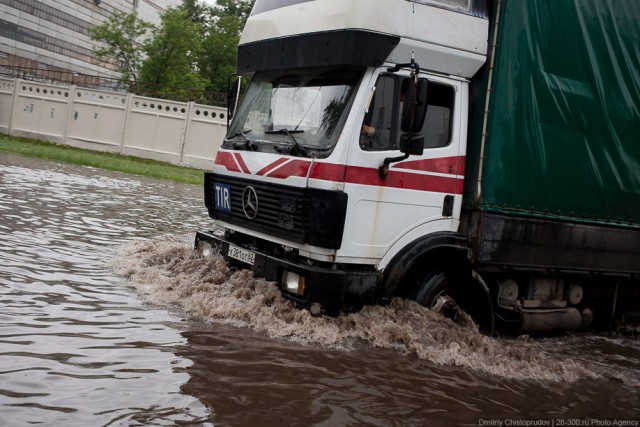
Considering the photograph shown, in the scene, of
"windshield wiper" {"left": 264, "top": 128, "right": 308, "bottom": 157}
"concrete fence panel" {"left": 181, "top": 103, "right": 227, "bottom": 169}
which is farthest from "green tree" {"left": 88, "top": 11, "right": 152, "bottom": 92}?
"windshield wiper" {"left": 264, "top": 128, "right": 308, "bottom": 157}

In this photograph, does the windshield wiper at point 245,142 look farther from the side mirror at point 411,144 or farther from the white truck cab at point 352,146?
the side mirror at point 411,144

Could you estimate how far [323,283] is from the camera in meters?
5.70

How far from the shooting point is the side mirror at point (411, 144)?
5.75 m

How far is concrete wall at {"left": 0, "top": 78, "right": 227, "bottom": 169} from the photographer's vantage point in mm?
27422

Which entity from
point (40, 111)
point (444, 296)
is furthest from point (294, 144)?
point (40, 111)

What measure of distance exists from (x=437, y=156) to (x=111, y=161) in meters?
20.9

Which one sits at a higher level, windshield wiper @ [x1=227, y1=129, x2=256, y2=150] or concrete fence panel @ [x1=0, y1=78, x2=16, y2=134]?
concrete fence panel @ [x1=0, y1=78, x2=16, y2=134]

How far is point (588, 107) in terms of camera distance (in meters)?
7.17

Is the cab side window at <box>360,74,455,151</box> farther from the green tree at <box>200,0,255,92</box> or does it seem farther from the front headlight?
the green tree at <box>200,0,255,92</box>

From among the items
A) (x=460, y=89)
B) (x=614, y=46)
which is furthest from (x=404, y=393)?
(x=614, y=46)

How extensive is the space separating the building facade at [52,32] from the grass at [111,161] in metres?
22.4

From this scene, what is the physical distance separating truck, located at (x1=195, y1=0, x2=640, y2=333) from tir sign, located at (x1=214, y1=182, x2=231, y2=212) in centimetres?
3

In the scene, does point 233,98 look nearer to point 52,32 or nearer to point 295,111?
point 295,111

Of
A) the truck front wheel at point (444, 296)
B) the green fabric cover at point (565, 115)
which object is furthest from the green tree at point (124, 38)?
the truck front wheel at point (444, 296)
